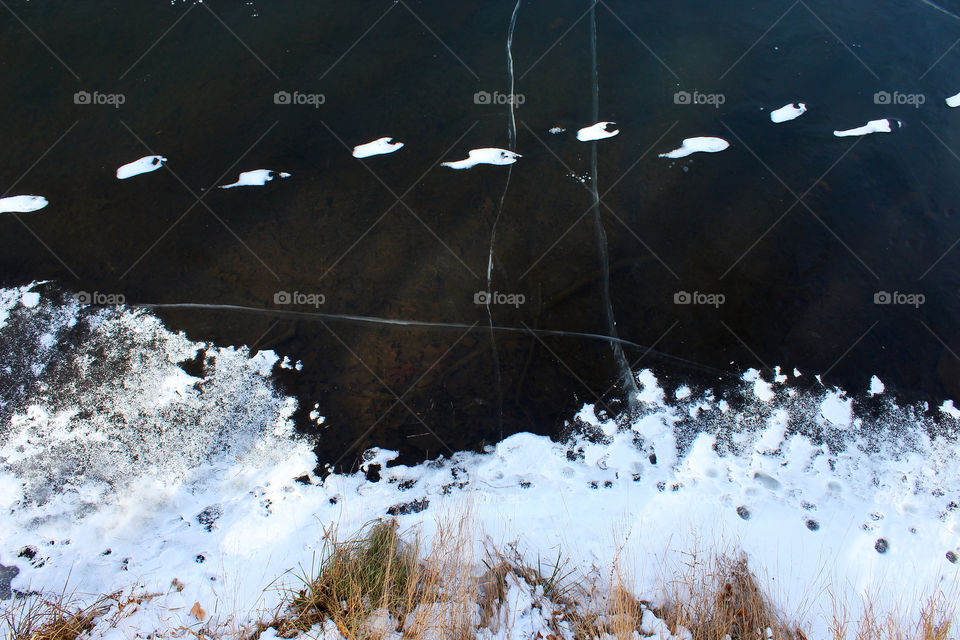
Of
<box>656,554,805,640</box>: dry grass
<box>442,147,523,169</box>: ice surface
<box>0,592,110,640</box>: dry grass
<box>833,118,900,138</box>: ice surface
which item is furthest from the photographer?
<box>833,118,900,138</box>: ice surface

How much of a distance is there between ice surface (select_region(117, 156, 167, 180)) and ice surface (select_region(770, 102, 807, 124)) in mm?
3380

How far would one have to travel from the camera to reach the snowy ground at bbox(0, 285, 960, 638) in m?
2.10

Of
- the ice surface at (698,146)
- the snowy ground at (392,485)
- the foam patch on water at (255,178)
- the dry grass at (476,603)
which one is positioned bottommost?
the dry grass at (476,603)

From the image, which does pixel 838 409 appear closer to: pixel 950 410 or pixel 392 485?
pixel 950 410

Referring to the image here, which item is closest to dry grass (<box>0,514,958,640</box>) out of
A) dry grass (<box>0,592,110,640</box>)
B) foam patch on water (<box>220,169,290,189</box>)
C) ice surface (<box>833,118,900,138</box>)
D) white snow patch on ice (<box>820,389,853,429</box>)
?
dry grass (<box>0,592,110,640</box>)

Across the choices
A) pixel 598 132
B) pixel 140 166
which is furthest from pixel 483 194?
pixel 140 166

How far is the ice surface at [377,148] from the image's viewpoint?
2.90 m

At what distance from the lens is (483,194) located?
2.81 metres

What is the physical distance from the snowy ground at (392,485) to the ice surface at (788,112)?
5.22 feet

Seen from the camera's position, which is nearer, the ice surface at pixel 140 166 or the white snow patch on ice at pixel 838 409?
the white snow patch on ice at pixel 838 409

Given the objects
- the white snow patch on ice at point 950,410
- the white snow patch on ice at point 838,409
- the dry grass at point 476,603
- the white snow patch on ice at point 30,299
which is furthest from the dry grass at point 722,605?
the white snow patch on ice at point 30,299

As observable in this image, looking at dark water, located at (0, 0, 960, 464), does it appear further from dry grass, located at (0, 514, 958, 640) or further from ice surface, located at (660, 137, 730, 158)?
dry grass, located at (0, 514, 958, 640)

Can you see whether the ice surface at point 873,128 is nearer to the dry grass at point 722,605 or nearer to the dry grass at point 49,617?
the dry grass at point 722,605

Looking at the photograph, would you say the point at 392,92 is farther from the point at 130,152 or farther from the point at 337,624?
the point at 337,624
